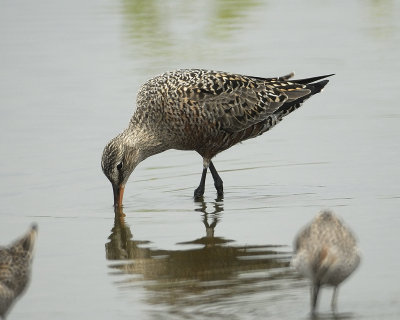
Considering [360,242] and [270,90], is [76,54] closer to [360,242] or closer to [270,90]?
[270,90]

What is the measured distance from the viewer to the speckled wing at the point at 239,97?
1216 cm

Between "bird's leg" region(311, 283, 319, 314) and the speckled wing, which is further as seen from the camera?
the speckled wing

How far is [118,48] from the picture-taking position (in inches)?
738

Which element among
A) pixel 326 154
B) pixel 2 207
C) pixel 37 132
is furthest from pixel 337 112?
pixel 2 207

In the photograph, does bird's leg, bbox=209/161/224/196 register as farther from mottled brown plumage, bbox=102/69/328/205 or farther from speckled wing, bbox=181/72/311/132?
speckled wing, bbox=181/72/311/132

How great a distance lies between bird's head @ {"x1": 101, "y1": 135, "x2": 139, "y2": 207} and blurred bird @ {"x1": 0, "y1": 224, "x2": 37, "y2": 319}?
3211 millimetres

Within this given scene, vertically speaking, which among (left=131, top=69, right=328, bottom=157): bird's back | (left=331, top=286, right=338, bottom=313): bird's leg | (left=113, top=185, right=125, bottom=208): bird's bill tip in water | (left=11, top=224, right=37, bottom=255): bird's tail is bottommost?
(left=331, top=286, right=338, bottom=313): bird's leg

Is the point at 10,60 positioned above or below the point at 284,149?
above

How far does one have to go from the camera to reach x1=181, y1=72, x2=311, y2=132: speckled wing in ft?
39.9

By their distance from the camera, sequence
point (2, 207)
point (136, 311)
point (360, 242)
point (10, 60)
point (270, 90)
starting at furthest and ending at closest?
point (10, 60)
point (270, 90)
point (2, 207)
point (360, 242)
point (136, 311)

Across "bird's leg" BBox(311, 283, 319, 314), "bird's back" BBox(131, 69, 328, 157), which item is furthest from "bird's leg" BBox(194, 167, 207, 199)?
"bird's leg" BBox(311, 283, 319, 314)

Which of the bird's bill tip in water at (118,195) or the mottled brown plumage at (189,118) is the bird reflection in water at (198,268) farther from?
the mottled brown plumage at (189,118)

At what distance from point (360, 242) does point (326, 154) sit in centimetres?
Result: 329

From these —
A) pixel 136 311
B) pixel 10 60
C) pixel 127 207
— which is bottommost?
pixel 136 311
